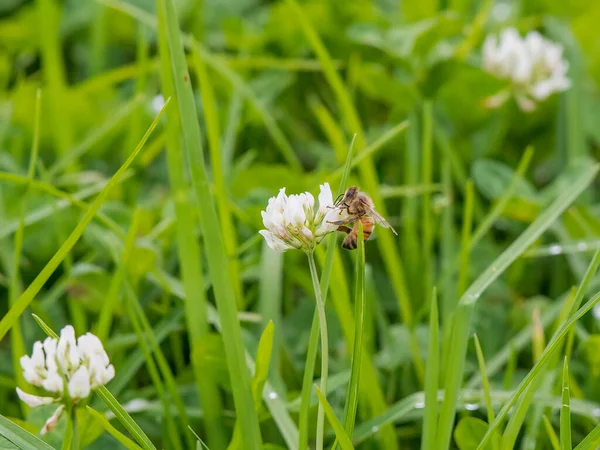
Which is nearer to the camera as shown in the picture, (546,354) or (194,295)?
(546,354)

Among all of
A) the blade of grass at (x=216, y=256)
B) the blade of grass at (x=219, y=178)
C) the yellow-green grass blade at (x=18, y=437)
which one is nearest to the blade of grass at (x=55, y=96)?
the blade of grass at (x=219, y=178)

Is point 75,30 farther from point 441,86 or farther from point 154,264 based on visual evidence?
point 154,264

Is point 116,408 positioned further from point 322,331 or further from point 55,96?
point 55,96

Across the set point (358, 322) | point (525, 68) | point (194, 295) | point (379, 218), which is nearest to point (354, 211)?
point (379, 218)

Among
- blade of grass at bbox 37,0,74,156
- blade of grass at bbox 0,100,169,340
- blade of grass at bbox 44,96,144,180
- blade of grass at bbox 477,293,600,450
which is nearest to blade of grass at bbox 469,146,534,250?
blade of grass at bbox 477,293,600,450

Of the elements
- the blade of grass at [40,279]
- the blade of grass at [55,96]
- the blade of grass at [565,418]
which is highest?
the blade of grass at [55,96]

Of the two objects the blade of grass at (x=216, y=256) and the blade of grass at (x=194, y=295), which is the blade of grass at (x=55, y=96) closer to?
the blade of grass at (x=194, y=295)

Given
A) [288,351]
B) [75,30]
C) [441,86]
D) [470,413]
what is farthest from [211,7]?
[470,413]
